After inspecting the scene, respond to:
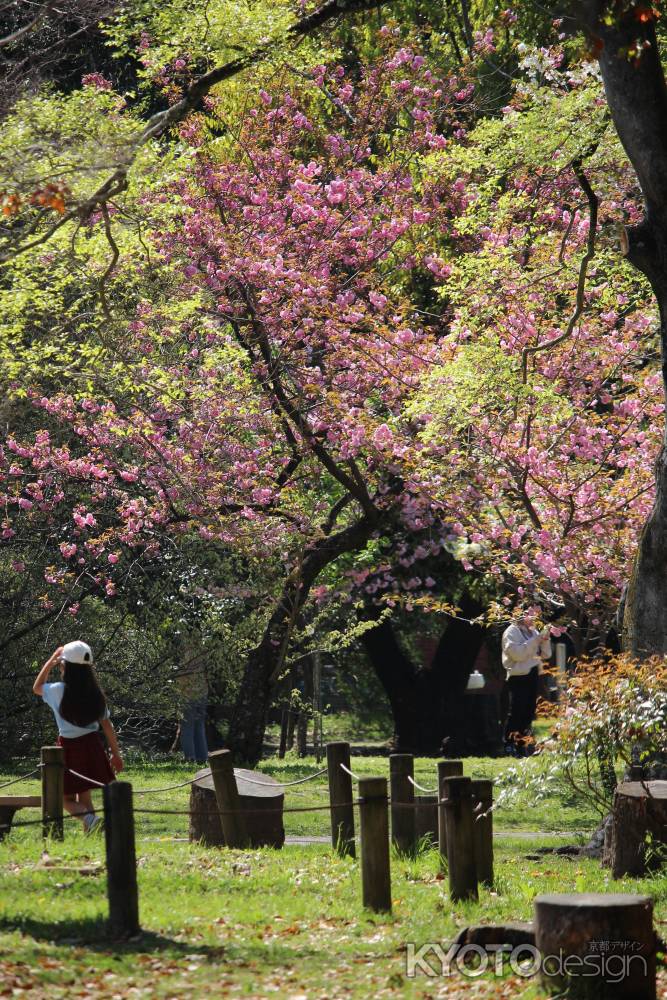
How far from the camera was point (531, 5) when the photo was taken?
58.0 feet

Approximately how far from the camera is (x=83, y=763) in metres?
10.8

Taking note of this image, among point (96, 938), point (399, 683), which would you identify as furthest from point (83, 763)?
point (399, 683)

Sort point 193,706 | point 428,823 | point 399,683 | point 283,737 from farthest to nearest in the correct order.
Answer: point 283,737, point 399,683, point 193,706, point 428,823

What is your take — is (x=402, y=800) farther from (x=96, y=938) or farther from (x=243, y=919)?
(x=96, y=938)

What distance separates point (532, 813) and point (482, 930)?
8088mm

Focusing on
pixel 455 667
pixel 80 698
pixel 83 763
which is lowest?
pixel 83 763

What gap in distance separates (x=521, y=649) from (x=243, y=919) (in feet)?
34.3

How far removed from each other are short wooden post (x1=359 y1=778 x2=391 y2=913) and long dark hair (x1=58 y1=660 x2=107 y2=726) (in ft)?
10.8

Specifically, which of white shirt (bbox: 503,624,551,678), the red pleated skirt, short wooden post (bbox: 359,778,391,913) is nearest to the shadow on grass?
short wooden post (bbox: 359,778,391,913)

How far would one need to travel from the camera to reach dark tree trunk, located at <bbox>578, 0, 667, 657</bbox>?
10227 millimetres

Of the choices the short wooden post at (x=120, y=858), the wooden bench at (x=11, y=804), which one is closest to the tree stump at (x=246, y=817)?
the wooden bench at (x=11, y=804)

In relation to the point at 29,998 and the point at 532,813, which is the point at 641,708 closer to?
the point at 29,998

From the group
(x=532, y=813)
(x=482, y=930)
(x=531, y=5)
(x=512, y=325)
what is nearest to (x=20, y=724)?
(x=532, y=813)

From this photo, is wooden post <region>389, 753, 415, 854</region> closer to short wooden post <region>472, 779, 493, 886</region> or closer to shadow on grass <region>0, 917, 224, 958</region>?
short wooden post <region>472, 779, 493, 886</region>
